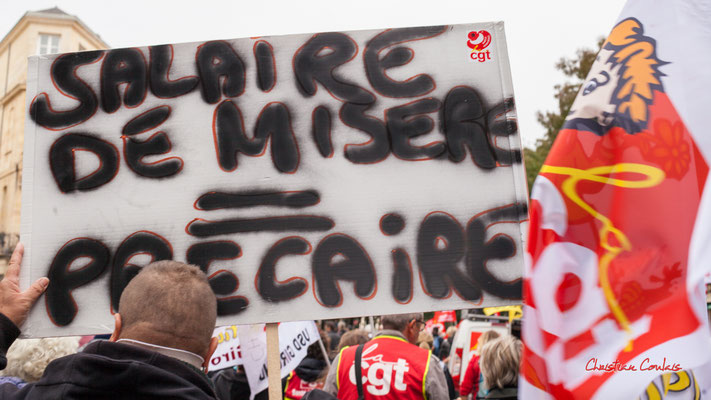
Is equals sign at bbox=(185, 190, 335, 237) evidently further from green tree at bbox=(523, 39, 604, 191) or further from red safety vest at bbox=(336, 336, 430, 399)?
green tree at bbox=(523, 39, 604, 191)

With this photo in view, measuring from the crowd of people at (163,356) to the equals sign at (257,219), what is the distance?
2.28 ft

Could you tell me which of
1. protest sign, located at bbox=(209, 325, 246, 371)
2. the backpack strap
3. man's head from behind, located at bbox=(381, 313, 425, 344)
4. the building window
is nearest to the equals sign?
the backpack strap

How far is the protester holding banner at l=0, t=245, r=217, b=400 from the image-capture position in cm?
156

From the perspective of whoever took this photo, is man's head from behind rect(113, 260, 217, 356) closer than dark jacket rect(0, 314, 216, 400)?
No

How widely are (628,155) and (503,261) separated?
782 mm

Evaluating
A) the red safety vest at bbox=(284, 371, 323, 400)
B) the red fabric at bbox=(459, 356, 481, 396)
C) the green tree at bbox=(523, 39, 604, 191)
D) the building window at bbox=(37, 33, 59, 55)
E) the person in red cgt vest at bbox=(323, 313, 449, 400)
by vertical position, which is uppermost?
the building window at bbox=(37, 33, 59, 55)

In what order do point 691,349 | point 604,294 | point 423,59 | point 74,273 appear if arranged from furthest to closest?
point 423,59
point 74,273
point 604,294
point 691,349

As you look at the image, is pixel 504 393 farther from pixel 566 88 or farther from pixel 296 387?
pixel 566 88

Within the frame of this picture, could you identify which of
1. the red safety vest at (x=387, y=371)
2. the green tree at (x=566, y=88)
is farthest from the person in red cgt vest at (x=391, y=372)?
the green tree at (x=566, y=88)

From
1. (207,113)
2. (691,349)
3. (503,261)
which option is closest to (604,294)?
(691,349)

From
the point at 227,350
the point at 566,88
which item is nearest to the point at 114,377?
the point at 227,350

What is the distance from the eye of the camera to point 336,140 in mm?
2799

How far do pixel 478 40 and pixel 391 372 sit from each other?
2.11m

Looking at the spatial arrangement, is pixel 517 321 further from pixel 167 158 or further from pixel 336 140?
pixel 167 158
